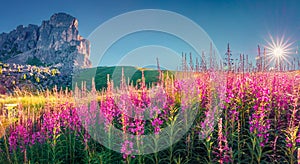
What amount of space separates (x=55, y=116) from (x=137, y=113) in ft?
8.35

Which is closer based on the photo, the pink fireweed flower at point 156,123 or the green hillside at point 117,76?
the pink fireweed flower at point 156,123

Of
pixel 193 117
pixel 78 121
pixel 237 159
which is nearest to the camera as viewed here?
pixel 237 159

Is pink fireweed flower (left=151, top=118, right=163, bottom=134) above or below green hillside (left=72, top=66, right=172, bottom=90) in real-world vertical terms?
below

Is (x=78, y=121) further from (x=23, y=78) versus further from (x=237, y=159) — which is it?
(x=23, y=78)

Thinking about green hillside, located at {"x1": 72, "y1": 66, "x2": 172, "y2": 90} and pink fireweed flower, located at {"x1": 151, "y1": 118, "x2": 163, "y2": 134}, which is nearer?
pink fireweed flower, located at {"x1": 151, "y1": 118, "x2": 163, "y2": 134}

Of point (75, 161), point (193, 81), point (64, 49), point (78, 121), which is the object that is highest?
point (64, 49)

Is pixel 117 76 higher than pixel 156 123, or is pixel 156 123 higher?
pixel 117 76

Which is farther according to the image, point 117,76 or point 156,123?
point 117,76

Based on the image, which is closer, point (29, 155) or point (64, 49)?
point (29, 155)

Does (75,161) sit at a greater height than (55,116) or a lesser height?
lesser

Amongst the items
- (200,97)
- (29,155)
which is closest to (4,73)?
(29,155)

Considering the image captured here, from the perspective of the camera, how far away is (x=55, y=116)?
18.7 ft

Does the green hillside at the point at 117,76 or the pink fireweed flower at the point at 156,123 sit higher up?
the green hillside at the point at 117,76

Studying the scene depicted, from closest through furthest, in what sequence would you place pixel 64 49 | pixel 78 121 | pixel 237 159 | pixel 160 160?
pixel 237 159, pixel 160 160, pixel 78 121, pixel 64 49
